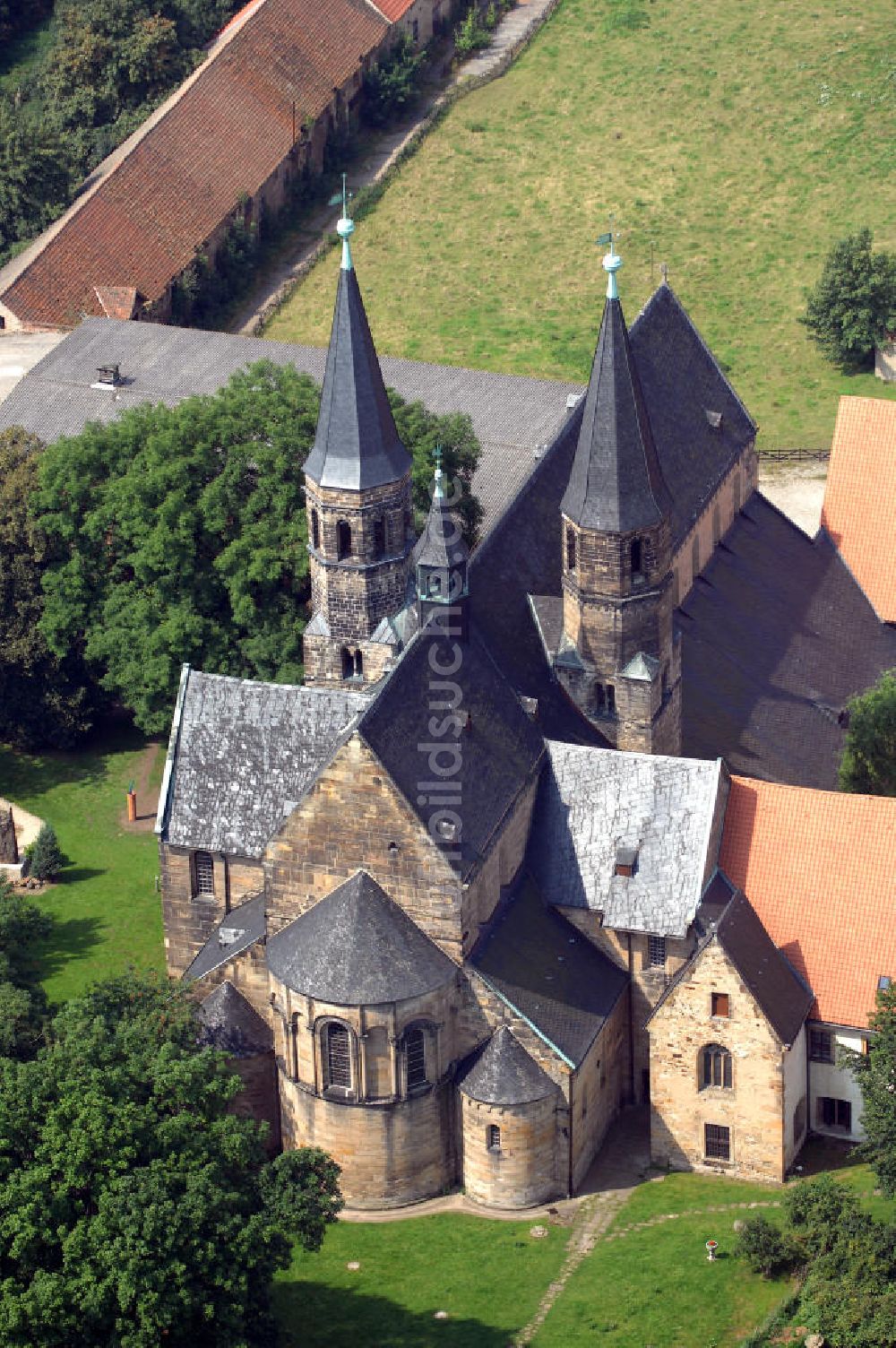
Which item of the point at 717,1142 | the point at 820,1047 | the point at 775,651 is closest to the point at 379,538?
the point at 775,651

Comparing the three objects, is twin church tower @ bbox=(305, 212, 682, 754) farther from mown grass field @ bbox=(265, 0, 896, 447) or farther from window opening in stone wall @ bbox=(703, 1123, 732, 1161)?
mown grass field @ bbox=(265, 0, 896, 447)

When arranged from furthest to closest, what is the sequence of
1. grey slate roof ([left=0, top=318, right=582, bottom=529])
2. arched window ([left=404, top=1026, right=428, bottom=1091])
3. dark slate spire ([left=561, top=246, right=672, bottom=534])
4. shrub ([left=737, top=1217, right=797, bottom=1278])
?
grey slate roof ([left=0, top=318, right=582, bottom=529]) → dark slate spire ([left=561, top=246, right=672, bottom=534]) → arched window ([left=404, top=1026, right=428, bottom=1091]) → shrub ([left=737, top=1217, right=797, bottom=1278])

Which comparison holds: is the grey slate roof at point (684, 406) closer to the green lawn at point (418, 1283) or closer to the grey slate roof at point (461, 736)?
the grey slate roof at point (461, 736)

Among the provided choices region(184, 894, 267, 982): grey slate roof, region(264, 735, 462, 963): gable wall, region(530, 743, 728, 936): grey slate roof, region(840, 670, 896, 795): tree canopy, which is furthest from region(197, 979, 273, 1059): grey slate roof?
region(840, 670, 896, 795): tree canopy

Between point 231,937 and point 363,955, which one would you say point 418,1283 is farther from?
point 231,937

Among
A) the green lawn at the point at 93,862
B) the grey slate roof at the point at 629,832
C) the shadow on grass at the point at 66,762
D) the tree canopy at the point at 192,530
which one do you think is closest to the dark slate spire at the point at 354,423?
the grey slate roof at the point at 629,832
